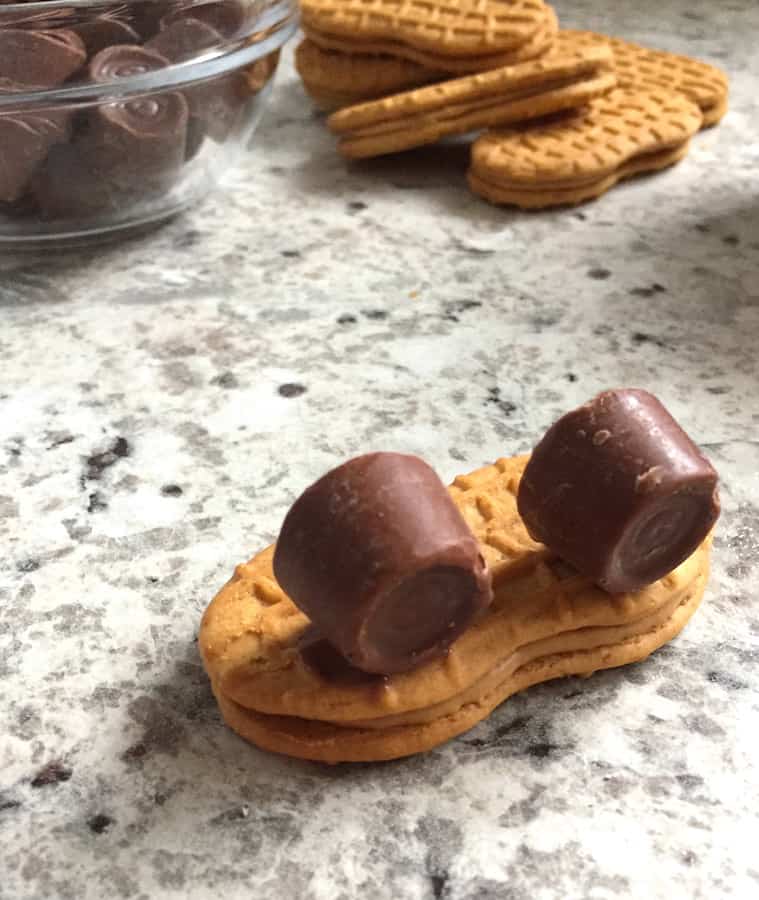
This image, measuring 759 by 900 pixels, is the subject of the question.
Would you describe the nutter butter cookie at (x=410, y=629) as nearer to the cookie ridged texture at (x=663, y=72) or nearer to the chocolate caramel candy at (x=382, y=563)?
the chocolate caramel candy at (x=382, y=563)

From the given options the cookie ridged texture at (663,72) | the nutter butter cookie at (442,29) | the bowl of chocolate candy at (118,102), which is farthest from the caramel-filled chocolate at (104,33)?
the cookie ridged texture at (663,72)

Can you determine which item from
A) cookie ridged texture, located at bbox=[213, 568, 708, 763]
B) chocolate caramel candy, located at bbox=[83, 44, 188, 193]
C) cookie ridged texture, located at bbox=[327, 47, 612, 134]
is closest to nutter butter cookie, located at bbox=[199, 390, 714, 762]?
cookie ridged texture, located at bbox=[213, 568, 708, 763]

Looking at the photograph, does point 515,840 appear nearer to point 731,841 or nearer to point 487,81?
point 731,841

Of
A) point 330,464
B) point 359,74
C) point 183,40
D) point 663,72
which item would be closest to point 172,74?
point 183,40

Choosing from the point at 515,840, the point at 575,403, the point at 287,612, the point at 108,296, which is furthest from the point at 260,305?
the point at 515,840

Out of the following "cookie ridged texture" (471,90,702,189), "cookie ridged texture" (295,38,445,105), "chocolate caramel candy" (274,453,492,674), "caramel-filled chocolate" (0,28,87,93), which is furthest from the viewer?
"cookie ridged texture" (295,38,445,105)

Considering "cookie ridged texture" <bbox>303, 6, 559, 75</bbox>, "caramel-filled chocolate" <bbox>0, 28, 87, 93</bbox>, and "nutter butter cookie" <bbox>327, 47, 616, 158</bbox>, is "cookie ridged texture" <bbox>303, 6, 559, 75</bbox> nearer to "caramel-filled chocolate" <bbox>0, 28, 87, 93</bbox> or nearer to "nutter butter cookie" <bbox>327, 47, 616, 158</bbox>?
"nutter butter cookie" <bbox>327, 47, 616, 158</bbox>

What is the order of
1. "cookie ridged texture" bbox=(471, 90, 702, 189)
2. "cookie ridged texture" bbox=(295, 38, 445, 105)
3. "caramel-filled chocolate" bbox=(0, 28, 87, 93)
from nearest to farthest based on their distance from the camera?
"caramel-filled chocolate" bbox=(0, 28, 87, 93) < "cookie ridged texture" bbox=(471, 90, 702, 189) < "cookie ridged texture" bbox=(295, 38, 445, 105)
